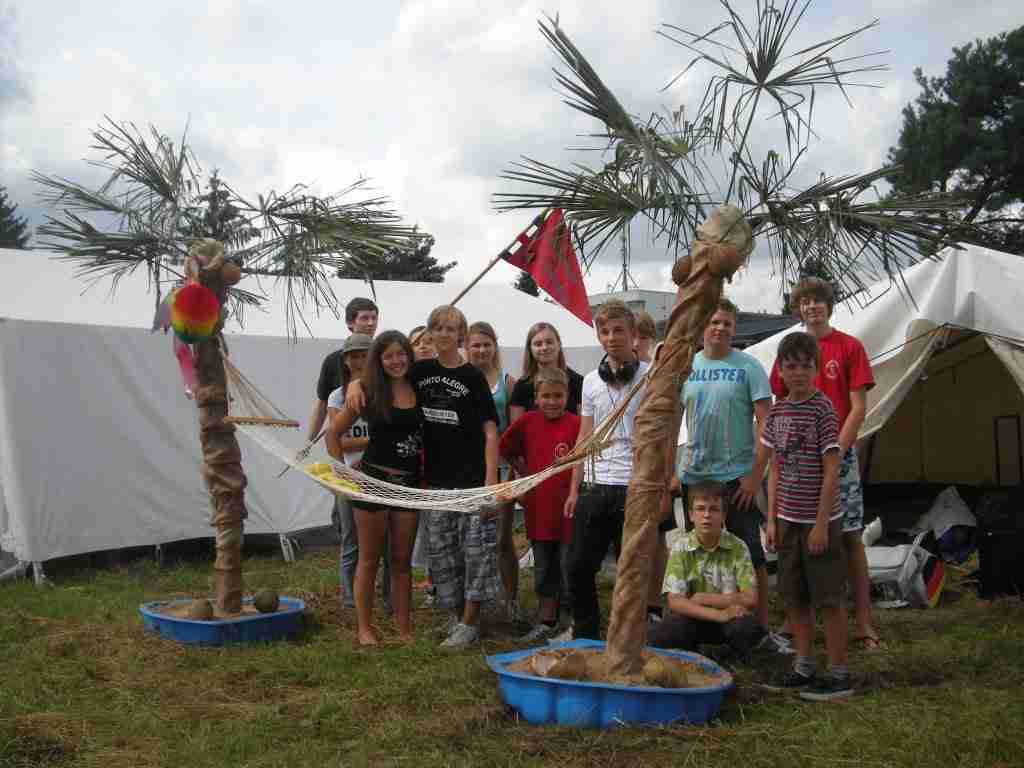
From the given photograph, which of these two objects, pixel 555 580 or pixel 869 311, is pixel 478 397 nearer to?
pixel 555 580

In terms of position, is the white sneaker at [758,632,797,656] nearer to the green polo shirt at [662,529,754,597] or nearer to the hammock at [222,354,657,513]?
the green polo shirt at [662,529,754,597]

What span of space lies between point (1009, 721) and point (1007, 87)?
71.6ft

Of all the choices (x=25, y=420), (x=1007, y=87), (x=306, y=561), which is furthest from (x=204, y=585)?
(x=1007, y=87)

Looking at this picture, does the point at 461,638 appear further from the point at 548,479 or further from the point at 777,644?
the point at 777,644

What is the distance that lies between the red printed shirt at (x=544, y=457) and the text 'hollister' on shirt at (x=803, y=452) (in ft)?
3.82

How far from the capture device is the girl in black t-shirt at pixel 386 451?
14.7 feet

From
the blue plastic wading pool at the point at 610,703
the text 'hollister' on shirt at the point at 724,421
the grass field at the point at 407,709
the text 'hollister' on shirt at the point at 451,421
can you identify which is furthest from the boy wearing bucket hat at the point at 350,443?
the blue plastic wading pool at the point at 610,703

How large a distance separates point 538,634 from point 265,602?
1311mm

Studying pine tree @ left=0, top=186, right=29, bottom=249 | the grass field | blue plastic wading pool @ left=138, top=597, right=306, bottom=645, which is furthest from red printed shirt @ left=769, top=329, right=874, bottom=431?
pine tree @ left=0, top=186, right=29, bottom=249

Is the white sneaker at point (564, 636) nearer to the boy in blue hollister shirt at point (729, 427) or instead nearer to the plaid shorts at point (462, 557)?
the plaid shorts at point (462, 557)

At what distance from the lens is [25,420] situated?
253 inches

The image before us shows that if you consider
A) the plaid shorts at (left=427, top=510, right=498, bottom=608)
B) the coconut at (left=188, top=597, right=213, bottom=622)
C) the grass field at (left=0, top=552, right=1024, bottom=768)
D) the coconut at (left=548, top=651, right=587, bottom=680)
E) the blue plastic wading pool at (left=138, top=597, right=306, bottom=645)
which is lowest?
the grass field at (left=0, top=552, right=1024, bottom=768)

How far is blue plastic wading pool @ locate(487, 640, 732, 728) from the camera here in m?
3.10

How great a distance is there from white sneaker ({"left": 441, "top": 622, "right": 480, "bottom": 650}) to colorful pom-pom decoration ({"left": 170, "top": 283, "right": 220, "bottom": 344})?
1.80 m
